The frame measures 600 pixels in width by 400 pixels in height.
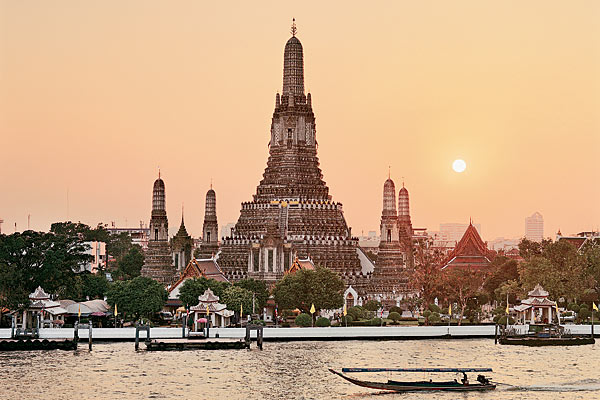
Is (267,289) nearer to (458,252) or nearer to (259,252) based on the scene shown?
(259,252)

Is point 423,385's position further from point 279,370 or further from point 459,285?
point 459,285

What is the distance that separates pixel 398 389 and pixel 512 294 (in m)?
54.2

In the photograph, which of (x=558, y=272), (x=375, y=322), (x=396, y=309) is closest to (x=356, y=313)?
(x=375, y=322)

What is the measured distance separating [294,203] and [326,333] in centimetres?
3106

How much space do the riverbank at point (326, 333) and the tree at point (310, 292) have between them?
18.5 ft

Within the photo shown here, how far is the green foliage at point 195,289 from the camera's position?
332 ft

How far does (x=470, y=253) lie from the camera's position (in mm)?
173125

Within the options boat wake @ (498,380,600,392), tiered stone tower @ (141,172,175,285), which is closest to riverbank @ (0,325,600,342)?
boat wake @ (498,380,600,392)

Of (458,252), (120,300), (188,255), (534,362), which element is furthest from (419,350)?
(458,252)

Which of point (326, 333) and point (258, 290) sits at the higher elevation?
point (258, 290)

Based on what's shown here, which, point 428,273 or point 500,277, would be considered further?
point 500,277

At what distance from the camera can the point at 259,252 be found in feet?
383

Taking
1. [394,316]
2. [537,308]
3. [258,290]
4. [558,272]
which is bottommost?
[394,316]

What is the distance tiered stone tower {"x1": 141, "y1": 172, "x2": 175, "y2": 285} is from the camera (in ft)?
420
